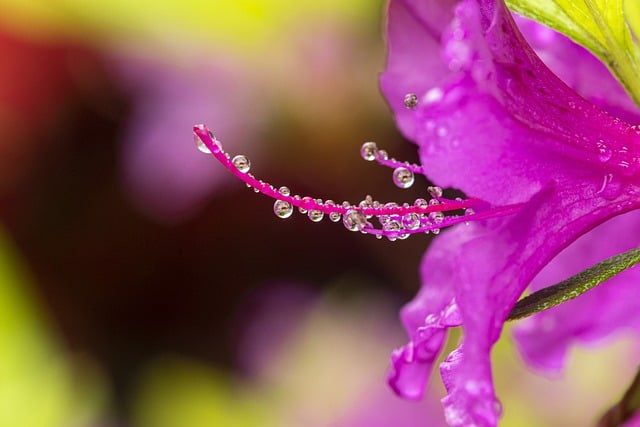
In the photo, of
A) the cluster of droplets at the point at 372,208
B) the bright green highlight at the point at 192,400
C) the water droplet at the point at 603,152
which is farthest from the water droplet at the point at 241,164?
the bright green highlight at the point at 192,400

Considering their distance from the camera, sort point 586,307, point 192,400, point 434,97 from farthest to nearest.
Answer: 1. point 192,400
2. point 586,307
3. point 434,97

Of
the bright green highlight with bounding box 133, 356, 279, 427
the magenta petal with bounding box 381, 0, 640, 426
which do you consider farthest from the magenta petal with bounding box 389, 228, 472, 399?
the bright green highlight with bounding box 133, 356, 279, 427

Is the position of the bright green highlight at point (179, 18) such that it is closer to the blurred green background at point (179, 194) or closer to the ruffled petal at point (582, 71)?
the blurred green background at point (179, 194)

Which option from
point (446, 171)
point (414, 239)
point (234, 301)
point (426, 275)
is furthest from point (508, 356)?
point (446, 171)

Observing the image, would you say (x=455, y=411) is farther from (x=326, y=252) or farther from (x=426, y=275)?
(x=326, y=252)

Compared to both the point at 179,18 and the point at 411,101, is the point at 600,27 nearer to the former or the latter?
the point at 411,101

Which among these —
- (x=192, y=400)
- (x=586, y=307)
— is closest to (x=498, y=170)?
(x=586, y=307)

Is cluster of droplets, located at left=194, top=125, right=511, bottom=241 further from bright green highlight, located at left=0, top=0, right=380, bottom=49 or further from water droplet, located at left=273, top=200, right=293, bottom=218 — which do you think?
bright green highlight, located at left=0, top=0, right=380, bottom=49
